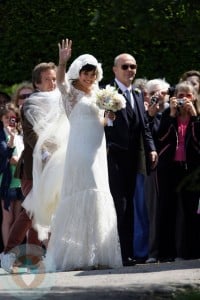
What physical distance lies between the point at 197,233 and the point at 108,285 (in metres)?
2.68

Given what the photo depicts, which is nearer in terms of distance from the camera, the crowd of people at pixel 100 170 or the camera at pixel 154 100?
the crowd of people at pixel 100 170

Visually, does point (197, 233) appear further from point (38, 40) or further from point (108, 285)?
point (38, 40)

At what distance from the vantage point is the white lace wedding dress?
11625 millimetres

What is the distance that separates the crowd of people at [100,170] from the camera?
1166 cm

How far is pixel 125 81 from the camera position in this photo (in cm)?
1245

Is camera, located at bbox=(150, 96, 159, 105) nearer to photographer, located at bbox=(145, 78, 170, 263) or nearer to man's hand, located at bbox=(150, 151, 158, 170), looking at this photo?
photographer, located at bbox=(145, 78, 170, 263)

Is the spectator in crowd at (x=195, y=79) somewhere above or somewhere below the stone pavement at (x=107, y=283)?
above

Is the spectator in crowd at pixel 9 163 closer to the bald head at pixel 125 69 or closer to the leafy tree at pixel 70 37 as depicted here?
the bald head at pixel 125 69

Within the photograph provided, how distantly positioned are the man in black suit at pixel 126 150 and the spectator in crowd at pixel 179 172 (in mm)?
359

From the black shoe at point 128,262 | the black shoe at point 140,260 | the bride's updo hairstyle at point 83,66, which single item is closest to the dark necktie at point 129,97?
the bride's updo hairstyle at point 83,66

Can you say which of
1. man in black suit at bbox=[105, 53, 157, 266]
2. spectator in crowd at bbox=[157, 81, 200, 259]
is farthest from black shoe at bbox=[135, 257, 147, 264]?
man in black suit at bbox=[105, 53, 157, 266]

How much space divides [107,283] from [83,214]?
4.68 feet

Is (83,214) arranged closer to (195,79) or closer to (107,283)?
(107,283)

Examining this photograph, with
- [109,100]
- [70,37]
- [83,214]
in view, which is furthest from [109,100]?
[70,37]
